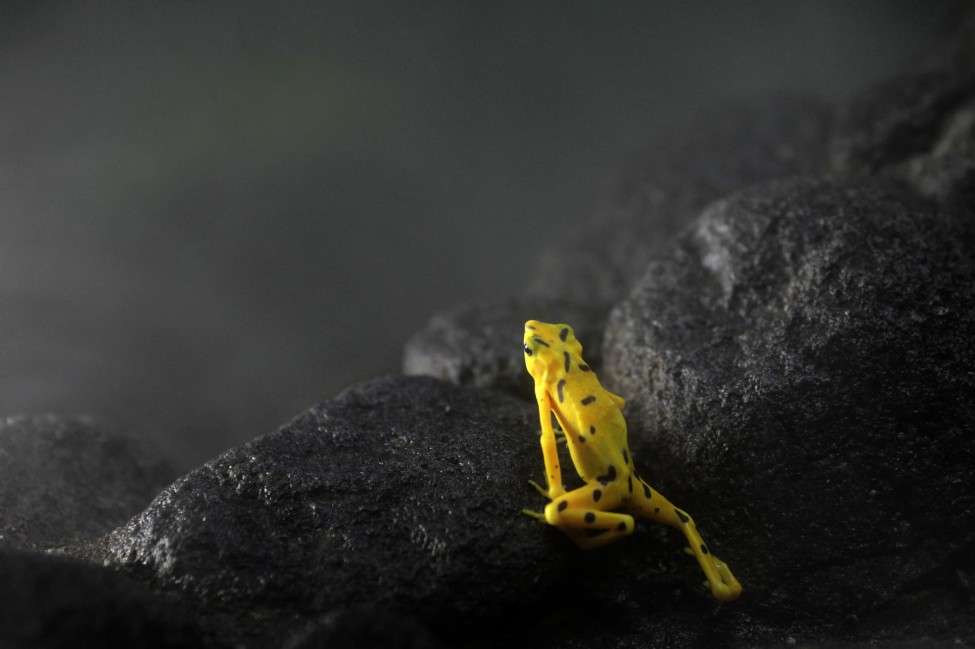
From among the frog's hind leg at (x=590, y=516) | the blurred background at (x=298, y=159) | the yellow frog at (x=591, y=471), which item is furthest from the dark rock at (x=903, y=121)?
the frog's hind leg at (x=590, y=516)

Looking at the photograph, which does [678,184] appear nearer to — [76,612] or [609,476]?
[609,476]

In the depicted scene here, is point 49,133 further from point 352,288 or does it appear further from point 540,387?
point 540,387

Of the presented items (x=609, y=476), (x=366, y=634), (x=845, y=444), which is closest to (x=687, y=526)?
(x=609, y=476)

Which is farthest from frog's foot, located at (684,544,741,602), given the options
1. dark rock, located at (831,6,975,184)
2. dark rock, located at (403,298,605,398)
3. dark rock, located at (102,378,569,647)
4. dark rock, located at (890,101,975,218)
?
dark rock, located at (831,6,975,184)

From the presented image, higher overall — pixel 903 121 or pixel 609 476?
pixel 903 121

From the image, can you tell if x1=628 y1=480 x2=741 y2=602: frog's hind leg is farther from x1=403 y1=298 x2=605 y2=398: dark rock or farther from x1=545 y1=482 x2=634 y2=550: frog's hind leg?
x1=403 y1=298 x2=605 y2=398: dark rock

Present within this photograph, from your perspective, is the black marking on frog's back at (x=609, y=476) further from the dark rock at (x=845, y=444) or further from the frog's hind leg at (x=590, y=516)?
the dark rock at (x=845, y=444)

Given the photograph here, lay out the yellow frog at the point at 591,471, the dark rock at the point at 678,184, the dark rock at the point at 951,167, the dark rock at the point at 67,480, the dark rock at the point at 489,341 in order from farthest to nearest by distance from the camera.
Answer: the dark rock at the point at 678,184 < the dark rock at the point at 489,341 < the dark rock at the point at 951,167 < the dark rock at the point at 67,480 < the yellow frog at the point at 591,471
